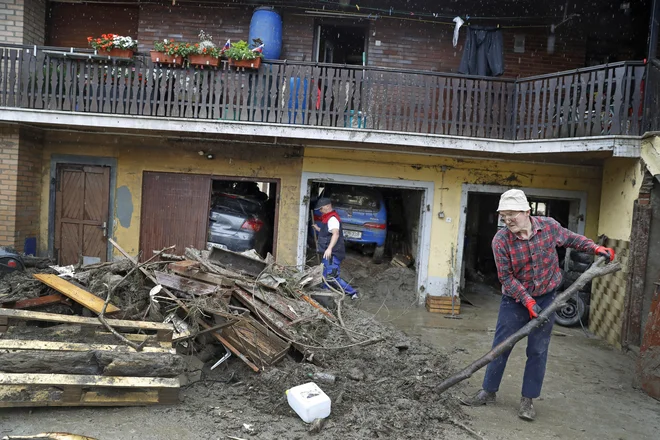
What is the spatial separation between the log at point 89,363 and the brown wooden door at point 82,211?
257 inches

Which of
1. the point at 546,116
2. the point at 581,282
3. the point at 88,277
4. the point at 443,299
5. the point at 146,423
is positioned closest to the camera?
the point at 146,423

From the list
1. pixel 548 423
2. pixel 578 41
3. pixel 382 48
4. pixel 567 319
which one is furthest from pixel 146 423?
pixel 578 41

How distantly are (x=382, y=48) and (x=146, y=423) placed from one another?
9001mm

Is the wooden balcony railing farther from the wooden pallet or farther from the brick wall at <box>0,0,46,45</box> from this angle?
the wooden pallet

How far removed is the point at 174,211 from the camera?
1040 cm

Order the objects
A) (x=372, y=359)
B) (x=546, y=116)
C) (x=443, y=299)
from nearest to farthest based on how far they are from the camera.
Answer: (x=372, y=359), (x=546, y=116), (x=443, y=299)

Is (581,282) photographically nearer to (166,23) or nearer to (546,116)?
(546,116)

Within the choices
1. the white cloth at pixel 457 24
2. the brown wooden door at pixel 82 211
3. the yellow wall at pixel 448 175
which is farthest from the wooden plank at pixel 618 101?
the brown wooden door at pixel 82 211

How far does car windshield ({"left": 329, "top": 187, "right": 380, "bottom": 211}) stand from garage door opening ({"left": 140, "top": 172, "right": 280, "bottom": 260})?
4.49ft

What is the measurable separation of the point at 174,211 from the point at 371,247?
4431 millimetres

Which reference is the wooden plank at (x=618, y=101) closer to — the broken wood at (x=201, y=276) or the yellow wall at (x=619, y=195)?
the yellow wall at (x=619, y=195)

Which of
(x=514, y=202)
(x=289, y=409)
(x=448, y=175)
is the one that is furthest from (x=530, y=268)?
(x=448, y=175)

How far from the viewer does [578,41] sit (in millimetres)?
10953

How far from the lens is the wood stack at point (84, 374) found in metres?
4.06
